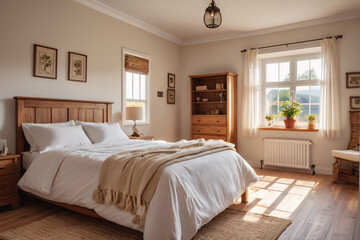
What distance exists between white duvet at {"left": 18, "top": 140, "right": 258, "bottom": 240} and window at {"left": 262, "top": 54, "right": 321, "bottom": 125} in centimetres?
269

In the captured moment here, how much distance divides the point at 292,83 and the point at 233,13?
1861 millimetres

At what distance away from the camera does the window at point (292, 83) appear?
5.16 m

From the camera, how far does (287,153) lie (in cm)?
→ 510

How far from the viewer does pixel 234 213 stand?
2914mm

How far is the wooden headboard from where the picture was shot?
3252mm

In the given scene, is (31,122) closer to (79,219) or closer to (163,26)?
(79,219)

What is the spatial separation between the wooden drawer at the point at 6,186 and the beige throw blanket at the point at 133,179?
1.17 meters

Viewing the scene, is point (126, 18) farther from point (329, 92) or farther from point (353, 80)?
point (353, 80)

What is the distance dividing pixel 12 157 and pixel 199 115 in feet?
11.7

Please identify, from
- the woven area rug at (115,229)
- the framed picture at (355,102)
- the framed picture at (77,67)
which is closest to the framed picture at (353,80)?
the framed picture at (355,102)

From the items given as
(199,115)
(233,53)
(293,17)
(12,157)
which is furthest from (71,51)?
(293,17)

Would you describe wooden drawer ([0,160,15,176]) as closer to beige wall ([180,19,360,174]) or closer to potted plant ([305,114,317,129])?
beige wall ([180,19,360,174])

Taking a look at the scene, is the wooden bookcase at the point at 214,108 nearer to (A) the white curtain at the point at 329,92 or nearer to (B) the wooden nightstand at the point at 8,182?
(A) the white curtain at the point at 329,92

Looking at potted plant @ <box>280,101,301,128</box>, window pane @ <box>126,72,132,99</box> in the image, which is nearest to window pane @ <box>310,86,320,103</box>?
potted plant @ <box>280,101,301,128</box>
